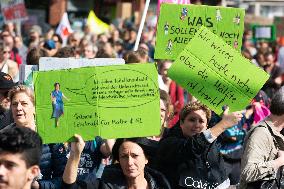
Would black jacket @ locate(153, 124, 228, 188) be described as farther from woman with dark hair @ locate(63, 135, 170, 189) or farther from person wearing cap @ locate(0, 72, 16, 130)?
person wearing cap @ locate(0, 72, 16, 130)

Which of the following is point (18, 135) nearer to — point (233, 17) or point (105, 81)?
point (105, 81)

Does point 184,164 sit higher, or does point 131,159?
point 131,159

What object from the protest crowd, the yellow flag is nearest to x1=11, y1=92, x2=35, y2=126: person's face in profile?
the protest crowd

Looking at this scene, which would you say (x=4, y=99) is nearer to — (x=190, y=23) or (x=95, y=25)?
(x=190, y=23)

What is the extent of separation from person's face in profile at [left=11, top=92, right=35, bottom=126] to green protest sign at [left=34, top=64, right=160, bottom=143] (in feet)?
2.33

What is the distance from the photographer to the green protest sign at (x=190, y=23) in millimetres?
7312

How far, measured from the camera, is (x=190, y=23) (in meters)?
7.40

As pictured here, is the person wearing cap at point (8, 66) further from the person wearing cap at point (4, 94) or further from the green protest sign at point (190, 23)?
the green protest sign at point (190, 23)

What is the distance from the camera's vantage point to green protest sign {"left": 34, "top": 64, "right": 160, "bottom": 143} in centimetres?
543

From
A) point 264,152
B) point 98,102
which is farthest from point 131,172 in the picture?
point 264,152

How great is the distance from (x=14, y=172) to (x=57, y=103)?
94 cm

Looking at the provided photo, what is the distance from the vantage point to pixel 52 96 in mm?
5449

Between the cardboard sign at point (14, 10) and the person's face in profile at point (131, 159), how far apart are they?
11780 mm

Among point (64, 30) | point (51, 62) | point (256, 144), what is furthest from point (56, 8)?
point (256, 144)
